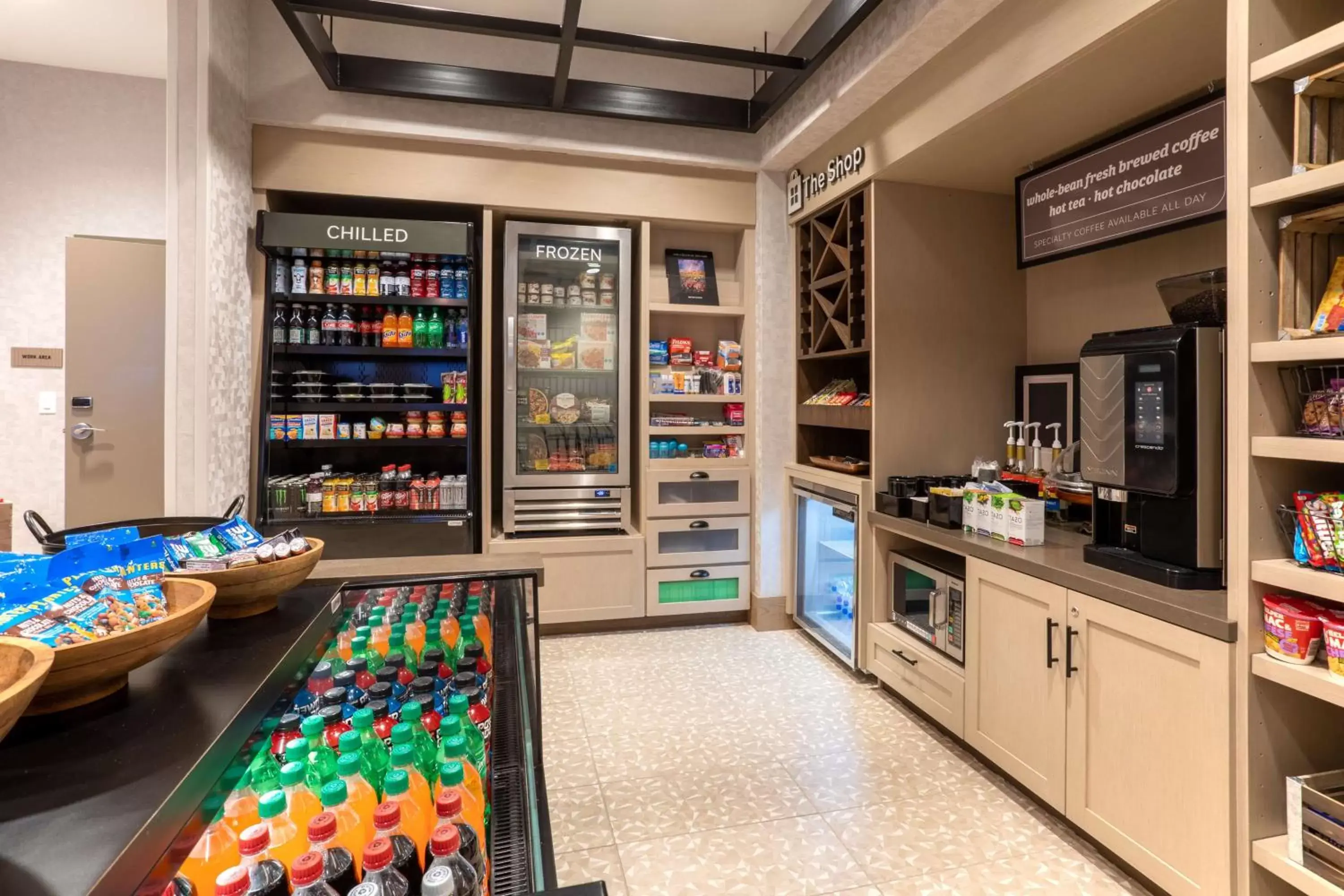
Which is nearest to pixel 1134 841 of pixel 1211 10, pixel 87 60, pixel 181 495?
pixel 1211 10

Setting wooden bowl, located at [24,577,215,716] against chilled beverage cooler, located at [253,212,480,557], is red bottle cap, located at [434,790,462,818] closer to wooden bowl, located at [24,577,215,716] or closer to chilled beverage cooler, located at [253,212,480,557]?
wooden bowl, located at [24,577,215,716]

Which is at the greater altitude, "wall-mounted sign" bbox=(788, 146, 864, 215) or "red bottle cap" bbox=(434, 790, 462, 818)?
"wall-mounted sign" bbox=(788, 146, 864, 215)

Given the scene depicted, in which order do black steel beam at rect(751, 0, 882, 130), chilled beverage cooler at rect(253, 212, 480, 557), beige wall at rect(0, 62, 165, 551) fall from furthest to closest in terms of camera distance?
beige wall at rect(0, 62, 165, 551) → chilled beverage cooler at rect(253, 212, 480, 557) → black steel beam at rect(751, 0, 882, 130)

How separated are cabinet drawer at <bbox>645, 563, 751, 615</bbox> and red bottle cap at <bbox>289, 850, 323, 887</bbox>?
321cm

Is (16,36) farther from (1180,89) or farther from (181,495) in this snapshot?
(1180,89)

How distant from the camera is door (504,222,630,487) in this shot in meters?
3.76

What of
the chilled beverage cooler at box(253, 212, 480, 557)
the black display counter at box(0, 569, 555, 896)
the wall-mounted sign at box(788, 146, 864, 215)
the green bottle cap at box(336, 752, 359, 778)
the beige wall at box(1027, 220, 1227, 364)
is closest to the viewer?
the black display counter at box(0, 569, 555, 896)

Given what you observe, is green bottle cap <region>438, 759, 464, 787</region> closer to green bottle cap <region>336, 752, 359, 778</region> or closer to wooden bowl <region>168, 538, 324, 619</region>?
green bottle cap <region>336, 752, 359, 778</region>

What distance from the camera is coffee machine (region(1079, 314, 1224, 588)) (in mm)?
1716

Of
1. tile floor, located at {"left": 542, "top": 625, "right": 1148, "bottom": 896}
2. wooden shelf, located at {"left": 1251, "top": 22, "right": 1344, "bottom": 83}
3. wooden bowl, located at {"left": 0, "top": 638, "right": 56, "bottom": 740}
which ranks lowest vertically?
tile floor, located at {"left": 542, "top": 625, "right": 1148, "bottom": 896}

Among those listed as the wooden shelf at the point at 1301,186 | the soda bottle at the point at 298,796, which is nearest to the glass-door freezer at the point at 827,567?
the wooden shelf at the point at 1301,186

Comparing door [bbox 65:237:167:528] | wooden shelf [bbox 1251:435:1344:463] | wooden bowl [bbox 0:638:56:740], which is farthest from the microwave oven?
door [bbox 65:237:167:528]

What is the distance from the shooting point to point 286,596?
1.37 meters

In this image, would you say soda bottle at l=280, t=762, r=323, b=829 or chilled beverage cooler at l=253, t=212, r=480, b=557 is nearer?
soda bottle at l=280, t=762, r=323, b=829
